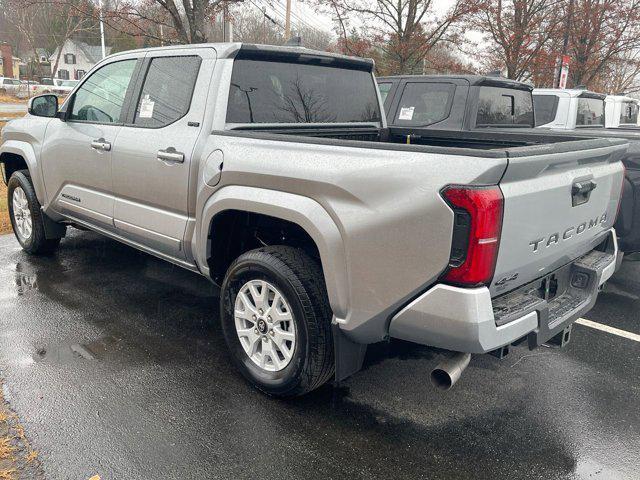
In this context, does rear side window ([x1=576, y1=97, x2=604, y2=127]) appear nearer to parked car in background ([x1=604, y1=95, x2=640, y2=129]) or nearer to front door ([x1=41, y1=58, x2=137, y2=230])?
parked car in background ([x1=604, y1=95, x2=640, y2=129])

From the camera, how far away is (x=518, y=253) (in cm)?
237

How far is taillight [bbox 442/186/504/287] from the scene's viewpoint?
7.14 feet

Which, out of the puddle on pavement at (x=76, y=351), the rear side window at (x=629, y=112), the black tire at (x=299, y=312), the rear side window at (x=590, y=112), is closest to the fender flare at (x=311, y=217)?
the black tire at (x=299, y=312)

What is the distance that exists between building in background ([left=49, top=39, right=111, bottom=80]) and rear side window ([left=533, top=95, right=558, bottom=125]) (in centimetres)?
7482

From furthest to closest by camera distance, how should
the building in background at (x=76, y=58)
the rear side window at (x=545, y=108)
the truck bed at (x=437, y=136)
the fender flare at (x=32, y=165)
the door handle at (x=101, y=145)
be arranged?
1. the building in background at (x=76, y=58)
2. the rear side window at (x=545, y=108)
3. the fender flare at (x=32, y=165)
4. the door handle at (x=101, y=145)
5. the truck bed at (x=437, y=136)

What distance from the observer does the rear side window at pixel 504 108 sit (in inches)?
241

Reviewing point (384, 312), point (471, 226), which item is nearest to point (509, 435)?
point (384, 312)

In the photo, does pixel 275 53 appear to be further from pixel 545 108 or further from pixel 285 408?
pixel 545 108

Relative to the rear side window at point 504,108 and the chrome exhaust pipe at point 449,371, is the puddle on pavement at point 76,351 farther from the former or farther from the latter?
the rear side window at point 504,108

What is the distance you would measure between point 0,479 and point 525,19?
16.2 meters

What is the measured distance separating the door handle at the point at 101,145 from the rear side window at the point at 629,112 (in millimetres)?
11635

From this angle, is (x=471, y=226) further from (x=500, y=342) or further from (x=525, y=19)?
(x=525, y=19)

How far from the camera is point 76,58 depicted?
7706 cm

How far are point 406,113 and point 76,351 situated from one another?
4.57 metres
